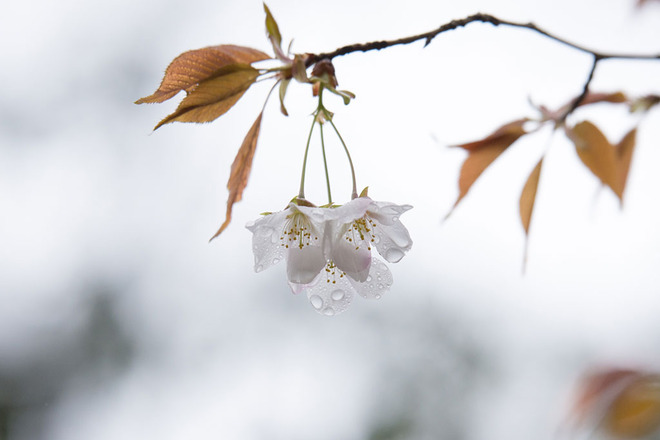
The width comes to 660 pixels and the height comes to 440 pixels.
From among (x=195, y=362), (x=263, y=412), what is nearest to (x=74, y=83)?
(x=195, y=362)

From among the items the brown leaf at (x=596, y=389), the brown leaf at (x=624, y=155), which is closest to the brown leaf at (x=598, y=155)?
the brown leaf at (x=624, y=155)

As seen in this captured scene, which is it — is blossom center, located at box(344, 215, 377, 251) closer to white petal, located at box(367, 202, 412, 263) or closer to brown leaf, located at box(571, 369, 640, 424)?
white petal, located at box(367, 202, 412, 263)

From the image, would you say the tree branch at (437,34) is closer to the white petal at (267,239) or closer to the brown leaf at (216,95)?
the brown leaf at (216,95)

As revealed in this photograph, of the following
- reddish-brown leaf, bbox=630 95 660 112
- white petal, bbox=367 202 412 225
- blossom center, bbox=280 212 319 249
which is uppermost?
reddish-brown leaf, bbox=630 95 660 112

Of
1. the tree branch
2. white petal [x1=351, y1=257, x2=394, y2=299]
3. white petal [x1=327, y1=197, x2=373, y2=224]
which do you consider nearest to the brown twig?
the tree branch

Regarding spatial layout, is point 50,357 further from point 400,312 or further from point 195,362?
point 400,312
